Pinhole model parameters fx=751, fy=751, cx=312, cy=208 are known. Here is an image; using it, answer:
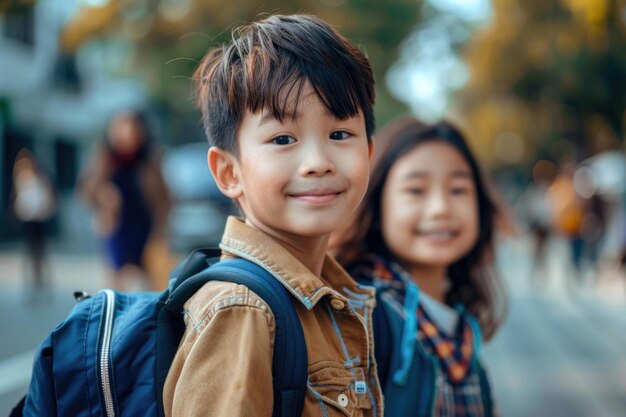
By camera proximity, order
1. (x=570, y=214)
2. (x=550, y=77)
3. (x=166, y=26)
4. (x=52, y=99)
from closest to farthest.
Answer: (x=570, y=214) < (x=166, y=26) < (x=52, y=99) < (x=550, y=77)

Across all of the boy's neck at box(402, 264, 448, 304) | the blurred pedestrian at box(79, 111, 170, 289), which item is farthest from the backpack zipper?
the blurred pedestrian at box(79, 111, 170, 289)

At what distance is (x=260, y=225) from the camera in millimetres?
1593

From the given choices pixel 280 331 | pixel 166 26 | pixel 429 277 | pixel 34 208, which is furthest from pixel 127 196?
pixel 166 26

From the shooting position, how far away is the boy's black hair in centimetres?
149

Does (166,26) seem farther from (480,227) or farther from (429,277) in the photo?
(429,277)

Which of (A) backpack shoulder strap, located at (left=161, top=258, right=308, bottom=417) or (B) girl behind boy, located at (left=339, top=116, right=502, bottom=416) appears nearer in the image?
(A) backpack shoulder strap, located at (left=161, top=258, right=308, bottom=417)

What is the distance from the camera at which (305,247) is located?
163 cm

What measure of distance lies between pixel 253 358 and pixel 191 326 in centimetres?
15

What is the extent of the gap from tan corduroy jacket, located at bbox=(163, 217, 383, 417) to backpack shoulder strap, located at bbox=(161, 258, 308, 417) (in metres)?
0.02

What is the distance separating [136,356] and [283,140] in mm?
505

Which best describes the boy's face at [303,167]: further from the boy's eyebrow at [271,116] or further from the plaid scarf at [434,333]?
the plaid scarf at [434,333]

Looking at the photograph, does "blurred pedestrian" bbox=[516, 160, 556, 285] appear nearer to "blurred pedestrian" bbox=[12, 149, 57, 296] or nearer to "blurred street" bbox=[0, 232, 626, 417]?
"blurred street" bbox=[0, 232, 626, 417]

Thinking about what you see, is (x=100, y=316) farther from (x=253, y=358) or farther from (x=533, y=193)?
(x=533, y=193)

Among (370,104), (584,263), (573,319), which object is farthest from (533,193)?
(370,104)
